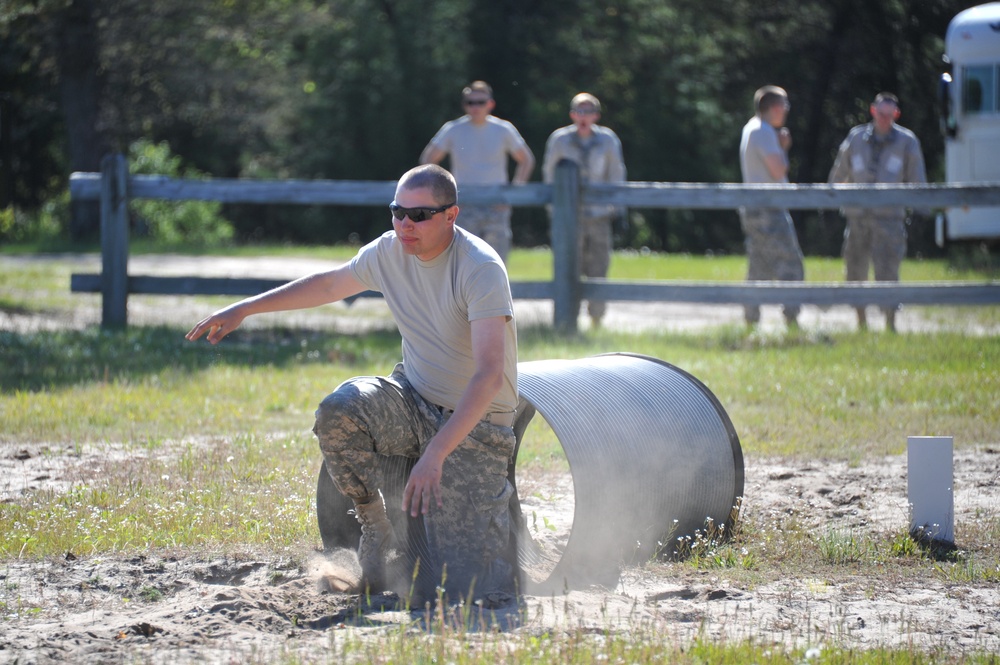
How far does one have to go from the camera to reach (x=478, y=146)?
A: 1233 cm

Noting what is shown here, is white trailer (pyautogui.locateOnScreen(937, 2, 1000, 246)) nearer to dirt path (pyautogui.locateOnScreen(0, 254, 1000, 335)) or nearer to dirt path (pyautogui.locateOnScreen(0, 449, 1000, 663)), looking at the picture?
dirt path (pyautogui.locateOnScreen(0, 254, 1000, 335))

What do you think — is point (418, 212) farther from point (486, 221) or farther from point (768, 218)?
point (768, 218)

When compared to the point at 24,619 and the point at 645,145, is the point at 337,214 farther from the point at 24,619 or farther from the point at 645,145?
the point at 24,619

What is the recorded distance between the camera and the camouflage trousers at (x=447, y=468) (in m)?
4.96

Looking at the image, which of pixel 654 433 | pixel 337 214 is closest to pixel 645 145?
pixel 337 214

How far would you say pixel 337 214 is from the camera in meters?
31.8

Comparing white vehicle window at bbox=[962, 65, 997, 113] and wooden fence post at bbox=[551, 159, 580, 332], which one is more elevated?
white vehicle window at bbox=[962, 65, 997, 113]

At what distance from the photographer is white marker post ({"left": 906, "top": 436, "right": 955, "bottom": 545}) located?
18.4 feet

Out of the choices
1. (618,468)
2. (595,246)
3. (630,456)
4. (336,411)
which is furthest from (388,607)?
(595,246)

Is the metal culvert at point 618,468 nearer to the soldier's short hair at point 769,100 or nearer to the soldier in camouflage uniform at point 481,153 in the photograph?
the soldier's short hair at point 769,100

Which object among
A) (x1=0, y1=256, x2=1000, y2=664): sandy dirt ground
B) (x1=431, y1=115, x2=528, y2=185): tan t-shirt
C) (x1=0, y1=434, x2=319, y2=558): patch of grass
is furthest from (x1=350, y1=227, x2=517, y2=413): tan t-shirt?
(x1=431, y1=115, x2=528, y2=185): tan t-shirt

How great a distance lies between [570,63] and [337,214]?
268 inches

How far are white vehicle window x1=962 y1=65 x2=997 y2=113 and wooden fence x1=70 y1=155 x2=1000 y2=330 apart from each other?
641 centimetres

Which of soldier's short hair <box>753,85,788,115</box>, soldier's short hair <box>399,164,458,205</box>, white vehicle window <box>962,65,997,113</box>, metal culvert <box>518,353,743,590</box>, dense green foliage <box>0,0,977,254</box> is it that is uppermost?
dense green foliage <box>0,0,977,254</box>
